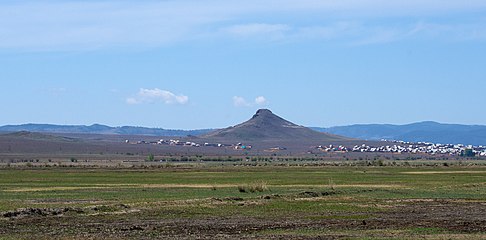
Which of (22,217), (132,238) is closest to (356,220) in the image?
(132,238)

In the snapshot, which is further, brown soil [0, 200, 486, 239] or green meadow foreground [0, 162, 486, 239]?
green meadow foreground [0, 162, 486, 239]

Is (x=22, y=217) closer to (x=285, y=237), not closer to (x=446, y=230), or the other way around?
(x=285, y=237)

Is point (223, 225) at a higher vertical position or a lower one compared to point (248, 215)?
lower

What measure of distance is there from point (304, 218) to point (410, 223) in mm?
4475

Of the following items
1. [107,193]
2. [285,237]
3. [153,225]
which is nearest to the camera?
[285,237]

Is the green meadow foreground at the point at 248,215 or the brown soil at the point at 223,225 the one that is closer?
the brown soil at the point at 223,225

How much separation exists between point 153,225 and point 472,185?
37900mm

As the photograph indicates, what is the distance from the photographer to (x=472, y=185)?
6531 cm

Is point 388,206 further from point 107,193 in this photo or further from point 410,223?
point 107,193

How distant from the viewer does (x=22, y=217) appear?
35.7 metres

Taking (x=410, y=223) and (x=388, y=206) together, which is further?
(x=388, y=206)

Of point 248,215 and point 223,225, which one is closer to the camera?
point 223,225

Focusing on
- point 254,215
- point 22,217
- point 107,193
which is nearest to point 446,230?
point 254,215

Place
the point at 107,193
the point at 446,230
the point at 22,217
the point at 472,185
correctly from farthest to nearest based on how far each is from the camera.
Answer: the point at 472,185 → the point at 107,193 → the point at 22,217 → the point at 446,230
